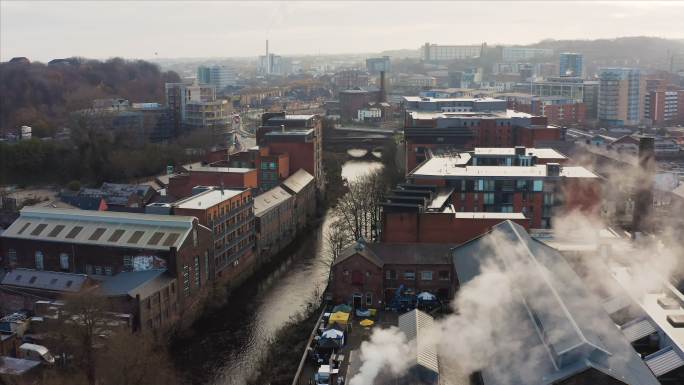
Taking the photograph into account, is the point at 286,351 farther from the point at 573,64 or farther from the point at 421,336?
the point at 573,64

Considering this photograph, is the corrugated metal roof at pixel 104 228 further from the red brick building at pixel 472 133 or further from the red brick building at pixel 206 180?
the red brick building at pixel 472 133

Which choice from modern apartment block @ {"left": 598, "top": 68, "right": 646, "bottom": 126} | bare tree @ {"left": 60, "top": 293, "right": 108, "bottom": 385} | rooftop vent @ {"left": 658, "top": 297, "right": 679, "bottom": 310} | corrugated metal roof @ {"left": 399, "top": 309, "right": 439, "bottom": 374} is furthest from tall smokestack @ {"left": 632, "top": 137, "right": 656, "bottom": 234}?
modern apartment block @ {"left": 598, "top": 68, "right": 646, "bottom": 126}

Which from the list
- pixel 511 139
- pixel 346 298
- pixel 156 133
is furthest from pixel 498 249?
pixel 156 133

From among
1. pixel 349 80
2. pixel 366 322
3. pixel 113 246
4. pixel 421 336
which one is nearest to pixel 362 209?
pixel 366 322

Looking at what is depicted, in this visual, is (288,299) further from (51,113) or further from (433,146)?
(51,113)

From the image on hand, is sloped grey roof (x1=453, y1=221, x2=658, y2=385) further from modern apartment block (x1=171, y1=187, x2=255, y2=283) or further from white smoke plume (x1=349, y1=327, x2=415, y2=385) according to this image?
modern apartment block (x1=171, y1=187, x2=255, y2=283)
